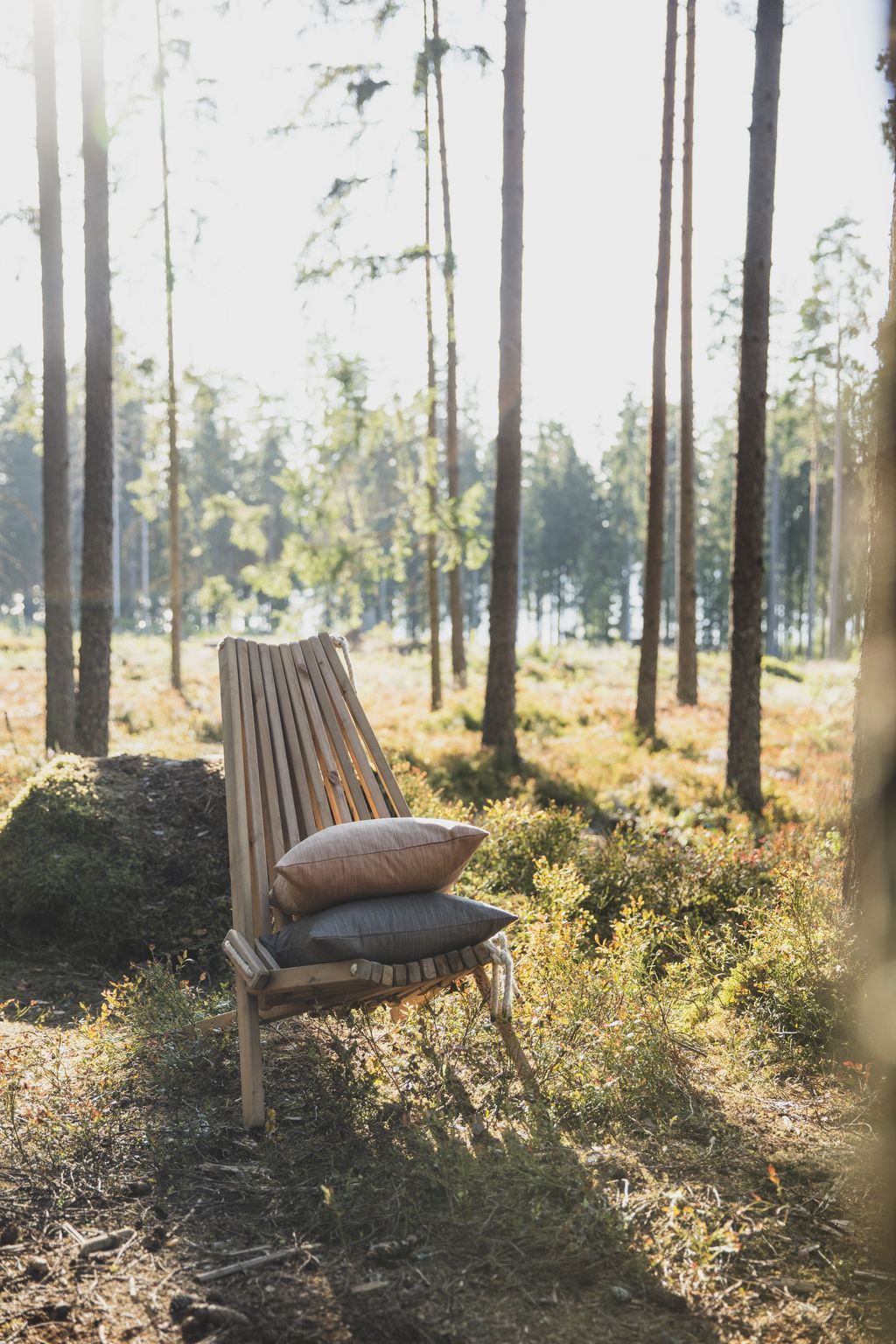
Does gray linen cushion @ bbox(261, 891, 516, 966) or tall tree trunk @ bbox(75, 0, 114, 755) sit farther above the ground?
tall tree trunk @ bbox(75, 0, 114, 755)

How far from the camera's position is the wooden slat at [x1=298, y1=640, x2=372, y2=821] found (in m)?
4.53

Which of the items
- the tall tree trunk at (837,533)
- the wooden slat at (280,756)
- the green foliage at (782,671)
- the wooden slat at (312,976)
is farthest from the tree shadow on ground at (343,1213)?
the tall tree trunk at (837,533)

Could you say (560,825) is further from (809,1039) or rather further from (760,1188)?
(760,1188)

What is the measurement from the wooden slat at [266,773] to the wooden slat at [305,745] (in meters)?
0.13

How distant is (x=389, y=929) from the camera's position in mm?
3389

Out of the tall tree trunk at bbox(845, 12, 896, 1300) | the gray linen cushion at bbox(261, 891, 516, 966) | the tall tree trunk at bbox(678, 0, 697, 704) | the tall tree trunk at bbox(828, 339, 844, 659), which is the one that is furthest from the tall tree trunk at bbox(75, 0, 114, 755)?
the tall tree trunk at bbox(828, 339, 844, 659)

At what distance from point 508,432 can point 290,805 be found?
7712 mm

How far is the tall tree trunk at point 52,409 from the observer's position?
10258mm

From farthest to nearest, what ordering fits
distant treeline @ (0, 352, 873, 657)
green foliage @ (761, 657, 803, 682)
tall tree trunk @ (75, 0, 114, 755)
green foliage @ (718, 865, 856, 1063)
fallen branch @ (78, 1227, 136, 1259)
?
distant treeline @ (0, 352, 873, 657)
green foliage @ (761, 657, 803, 682)
tall tree trunk @ (75, 0, 114, 755)
green foliage @ (718, 865, 856, 1063)
fallen branch @ (78, 1227, 136, 1259)

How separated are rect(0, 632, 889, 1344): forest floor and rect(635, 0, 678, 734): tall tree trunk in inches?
312

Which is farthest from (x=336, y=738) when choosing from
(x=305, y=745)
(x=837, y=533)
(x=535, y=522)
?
(x=535, y=522)

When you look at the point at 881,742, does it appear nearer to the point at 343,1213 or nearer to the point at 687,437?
the point at 343,1213

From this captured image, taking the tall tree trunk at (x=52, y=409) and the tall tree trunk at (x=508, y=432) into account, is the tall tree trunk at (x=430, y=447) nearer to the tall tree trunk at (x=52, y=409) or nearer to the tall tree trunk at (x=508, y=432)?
the tall tree trunk at (x=508, y=432)

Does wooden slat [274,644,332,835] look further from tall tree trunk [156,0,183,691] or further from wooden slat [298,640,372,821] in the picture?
tall tree trunk [156,0,183,691]
